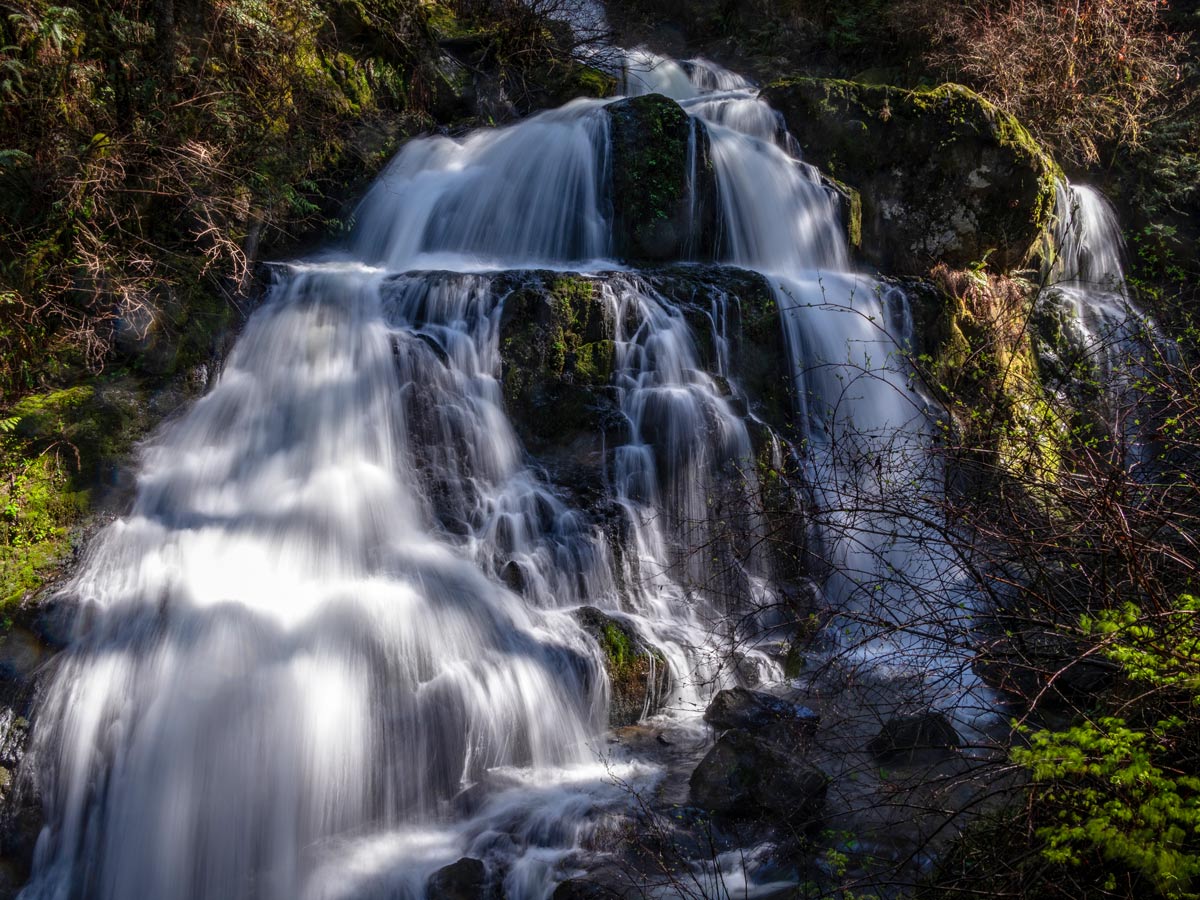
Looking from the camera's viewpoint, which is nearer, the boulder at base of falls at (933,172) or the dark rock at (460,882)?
the dark rock at (460,882)

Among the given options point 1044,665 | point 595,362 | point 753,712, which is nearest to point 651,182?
point 595,362

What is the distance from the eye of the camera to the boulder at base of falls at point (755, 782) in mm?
4387

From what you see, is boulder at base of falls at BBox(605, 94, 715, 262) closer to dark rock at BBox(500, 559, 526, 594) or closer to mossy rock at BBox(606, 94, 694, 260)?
mossy rock at BBox(606, 94, 694, 260)

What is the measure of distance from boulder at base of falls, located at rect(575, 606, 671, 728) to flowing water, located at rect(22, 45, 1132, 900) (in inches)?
3.9

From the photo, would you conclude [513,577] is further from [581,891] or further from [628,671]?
[581,891]

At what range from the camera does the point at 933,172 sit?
10891 mm

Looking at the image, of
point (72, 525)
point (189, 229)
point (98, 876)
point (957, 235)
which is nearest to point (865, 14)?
point (957, 235)

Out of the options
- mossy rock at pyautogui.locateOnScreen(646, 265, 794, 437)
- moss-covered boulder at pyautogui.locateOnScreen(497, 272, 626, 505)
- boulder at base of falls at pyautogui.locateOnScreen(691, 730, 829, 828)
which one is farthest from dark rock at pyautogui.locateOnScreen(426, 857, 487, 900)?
mossy rock at pyautogui.locateOnScreen(646, 265, 794, 437)

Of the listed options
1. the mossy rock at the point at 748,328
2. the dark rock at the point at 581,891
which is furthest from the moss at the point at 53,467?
the mossy rock at the point at 748,328

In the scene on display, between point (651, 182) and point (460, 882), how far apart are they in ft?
25.6

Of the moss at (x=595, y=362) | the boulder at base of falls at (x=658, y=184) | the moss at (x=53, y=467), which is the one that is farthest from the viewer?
the boulder at base of falls at (x=658, y=184)

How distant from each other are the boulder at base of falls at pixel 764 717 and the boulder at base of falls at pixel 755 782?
29cm

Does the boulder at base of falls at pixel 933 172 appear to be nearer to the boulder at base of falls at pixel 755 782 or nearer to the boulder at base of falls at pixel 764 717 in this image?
the boulder at base of falls at pixel 764 717

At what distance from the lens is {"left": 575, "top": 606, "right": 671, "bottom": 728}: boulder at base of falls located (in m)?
5.64
